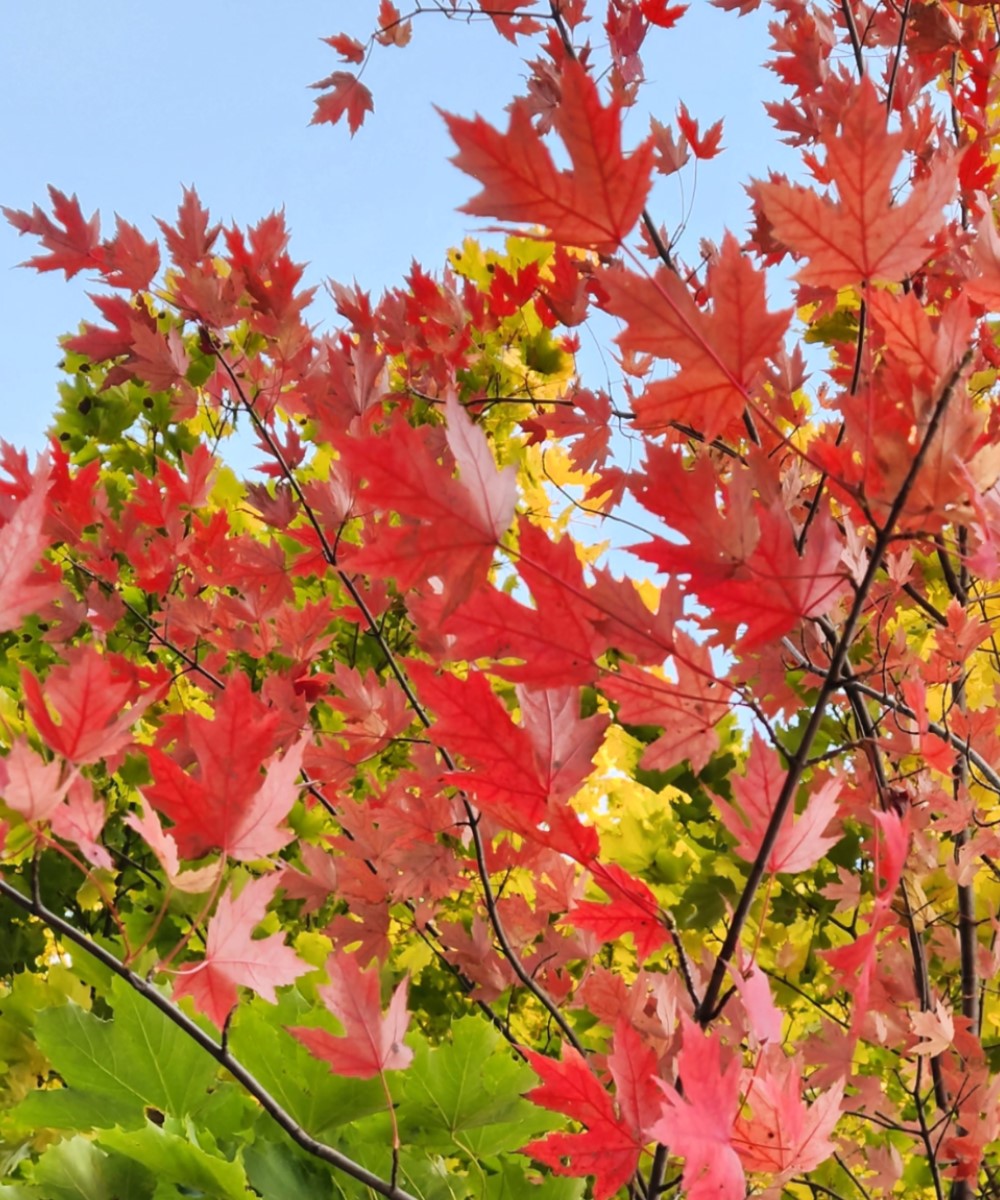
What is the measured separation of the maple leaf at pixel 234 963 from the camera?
0.49m

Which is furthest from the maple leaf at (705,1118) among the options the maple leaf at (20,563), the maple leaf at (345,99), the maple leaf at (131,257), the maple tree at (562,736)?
the maple leaf at (345,99)

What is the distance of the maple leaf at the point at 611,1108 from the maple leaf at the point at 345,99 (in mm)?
1301

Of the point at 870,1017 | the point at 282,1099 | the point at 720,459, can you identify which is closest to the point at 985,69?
the point at 720,459

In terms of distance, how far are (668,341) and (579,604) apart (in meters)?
0.14

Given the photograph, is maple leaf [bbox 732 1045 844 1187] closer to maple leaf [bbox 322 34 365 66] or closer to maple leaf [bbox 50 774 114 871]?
maple leaf [bbox 50 774 114 871]

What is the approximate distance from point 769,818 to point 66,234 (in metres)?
1.17

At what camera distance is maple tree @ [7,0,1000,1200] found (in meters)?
0.43

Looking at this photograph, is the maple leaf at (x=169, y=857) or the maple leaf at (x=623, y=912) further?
the maple leaf at (x=623, y=912)

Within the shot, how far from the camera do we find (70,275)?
1.26 m

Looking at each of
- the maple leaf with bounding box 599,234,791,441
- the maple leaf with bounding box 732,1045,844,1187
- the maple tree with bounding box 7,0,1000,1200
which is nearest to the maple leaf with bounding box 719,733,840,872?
the maple tree with bounding box 7,0,1000,1200

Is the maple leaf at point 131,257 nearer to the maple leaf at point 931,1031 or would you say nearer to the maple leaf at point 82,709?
the maple leaf at point 82,709

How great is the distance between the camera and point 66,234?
48.6 inches

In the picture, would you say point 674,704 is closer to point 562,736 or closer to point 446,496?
point 562,736

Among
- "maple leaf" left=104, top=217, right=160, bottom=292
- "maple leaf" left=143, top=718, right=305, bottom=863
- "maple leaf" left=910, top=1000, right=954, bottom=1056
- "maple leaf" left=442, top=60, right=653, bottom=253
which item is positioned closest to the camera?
"maple leaf" left=442, top=60, right=653, bottom=253
